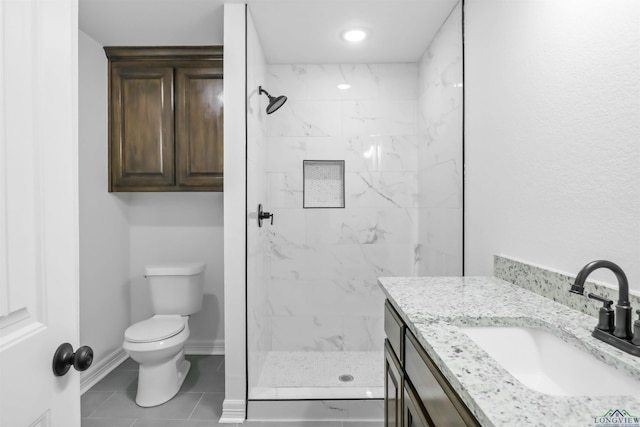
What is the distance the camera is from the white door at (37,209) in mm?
569

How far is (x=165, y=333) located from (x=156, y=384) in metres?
0.33

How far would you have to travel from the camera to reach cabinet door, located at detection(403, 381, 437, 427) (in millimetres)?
922

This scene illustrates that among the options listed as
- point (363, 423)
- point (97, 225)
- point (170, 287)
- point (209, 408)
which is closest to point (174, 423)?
point (209, 408)

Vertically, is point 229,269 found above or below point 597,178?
below

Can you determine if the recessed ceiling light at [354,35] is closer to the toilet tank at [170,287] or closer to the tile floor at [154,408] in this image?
the toilet tank at [170,287]

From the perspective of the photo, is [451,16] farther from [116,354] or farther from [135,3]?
[116,354]

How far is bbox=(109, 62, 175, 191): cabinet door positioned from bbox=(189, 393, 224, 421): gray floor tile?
61.3 inches

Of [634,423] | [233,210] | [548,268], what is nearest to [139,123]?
[233,210]

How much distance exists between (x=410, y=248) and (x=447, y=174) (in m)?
0.87

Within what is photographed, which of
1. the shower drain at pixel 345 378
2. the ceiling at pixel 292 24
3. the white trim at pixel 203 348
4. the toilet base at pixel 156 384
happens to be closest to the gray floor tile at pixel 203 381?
the toilet base at pixel 156 384

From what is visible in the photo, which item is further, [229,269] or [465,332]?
[229,269]

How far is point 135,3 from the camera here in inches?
77.5

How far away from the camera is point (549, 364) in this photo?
871 millimetres

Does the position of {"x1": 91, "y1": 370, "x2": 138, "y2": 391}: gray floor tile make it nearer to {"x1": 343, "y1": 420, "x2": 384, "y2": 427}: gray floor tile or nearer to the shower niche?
{"x1": 343, "y1": 420, "x2": 384, "y2": 427}: gray floor tile
